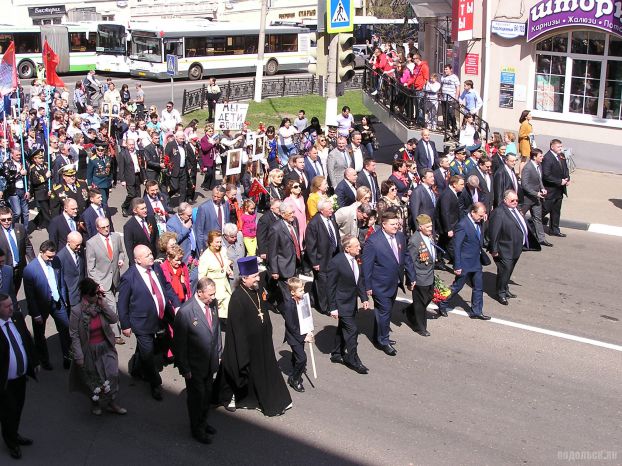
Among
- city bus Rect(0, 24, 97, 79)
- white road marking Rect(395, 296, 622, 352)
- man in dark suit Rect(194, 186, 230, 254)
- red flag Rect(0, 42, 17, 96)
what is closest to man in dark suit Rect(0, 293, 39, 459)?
man in dark suit Rect(194, 186, 230, 254)

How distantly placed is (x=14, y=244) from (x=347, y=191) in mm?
5519

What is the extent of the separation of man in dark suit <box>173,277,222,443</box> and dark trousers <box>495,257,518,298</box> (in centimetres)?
547

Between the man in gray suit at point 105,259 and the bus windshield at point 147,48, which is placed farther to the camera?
the bus windshield at point 147,48

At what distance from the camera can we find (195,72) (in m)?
43.6

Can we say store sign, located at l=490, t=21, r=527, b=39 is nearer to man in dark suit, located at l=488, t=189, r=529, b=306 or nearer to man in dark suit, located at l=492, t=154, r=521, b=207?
man in dark suit, located at l=492, t=154, r=521, b=207

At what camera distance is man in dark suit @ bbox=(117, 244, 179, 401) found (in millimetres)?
9320

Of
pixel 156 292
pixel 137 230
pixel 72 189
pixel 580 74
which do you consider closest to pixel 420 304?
pixel 156 292

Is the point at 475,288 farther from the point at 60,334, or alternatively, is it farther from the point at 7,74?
the point at 7,74

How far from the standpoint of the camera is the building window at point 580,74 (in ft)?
71.3

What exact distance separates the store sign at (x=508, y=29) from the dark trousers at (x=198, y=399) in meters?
16.9

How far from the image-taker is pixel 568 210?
18.3 metres

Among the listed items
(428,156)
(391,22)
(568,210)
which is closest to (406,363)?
(428,156)

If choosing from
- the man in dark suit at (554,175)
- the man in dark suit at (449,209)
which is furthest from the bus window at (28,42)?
the man in dark suit at (449,209)

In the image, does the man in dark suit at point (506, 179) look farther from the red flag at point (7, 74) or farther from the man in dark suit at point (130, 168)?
the red flag at point (7, 74)
